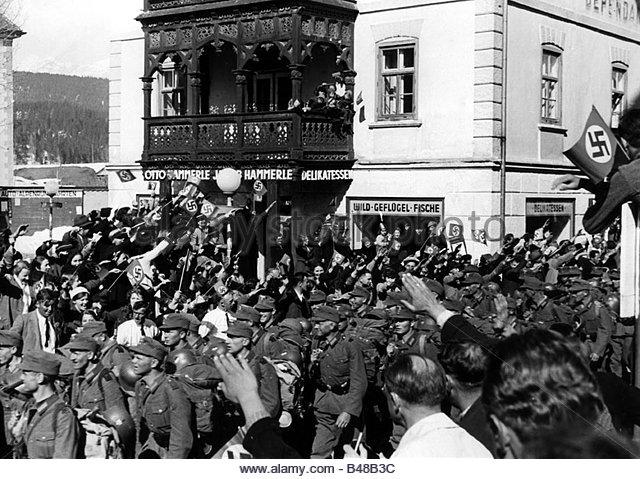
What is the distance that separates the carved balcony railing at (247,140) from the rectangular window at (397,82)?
3.05 ft

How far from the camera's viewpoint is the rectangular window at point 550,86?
13.0 m

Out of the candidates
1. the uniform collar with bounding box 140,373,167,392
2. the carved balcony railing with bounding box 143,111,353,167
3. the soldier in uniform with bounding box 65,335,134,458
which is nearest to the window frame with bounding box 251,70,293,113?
the carved balcony railing with bounding box 143,111,353,167

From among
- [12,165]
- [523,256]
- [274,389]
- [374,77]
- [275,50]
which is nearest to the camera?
[274,389]

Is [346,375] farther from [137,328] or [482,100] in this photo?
[482,100]

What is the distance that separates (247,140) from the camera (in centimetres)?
1567

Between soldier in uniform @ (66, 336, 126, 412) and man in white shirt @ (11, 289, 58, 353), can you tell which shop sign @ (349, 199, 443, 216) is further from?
soldier in uniform @ (66, 336, 126, 412)

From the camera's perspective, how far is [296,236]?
14.3m

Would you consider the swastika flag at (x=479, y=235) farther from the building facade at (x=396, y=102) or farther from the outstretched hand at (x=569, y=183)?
the outstretched hand at (x=569, y=183)

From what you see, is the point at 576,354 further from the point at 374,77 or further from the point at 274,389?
the point at 374,77

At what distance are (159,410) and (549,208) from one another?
9.45m

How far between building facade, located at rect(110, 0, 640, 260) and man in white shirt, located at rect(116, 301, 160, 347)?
569cm

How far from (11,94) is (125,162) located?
1095cm

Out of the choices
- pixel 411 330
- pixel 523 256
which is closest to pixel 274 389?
pixel 411 330

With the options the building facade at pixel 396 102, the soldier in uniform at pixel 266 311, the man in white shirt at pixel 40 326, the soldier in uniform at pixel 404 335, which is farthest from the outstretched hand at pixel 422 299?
the building facade at pixel 396 102
